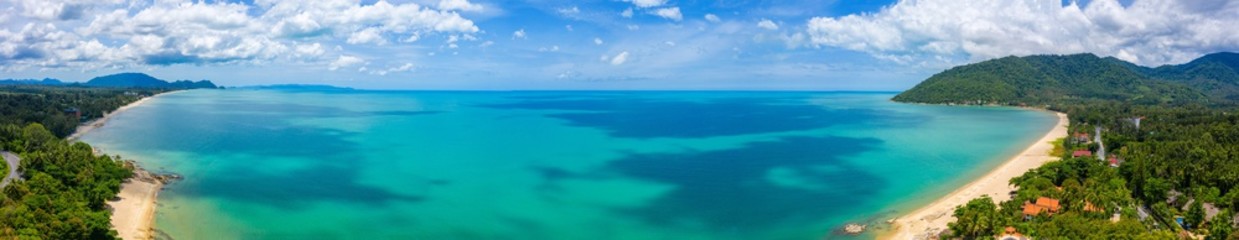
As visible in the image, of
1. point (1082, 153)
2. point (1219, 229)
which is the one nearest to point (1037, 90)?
point (1082, 153)

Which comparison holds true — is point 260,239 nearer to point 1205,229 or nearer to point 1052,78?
point 1205,229

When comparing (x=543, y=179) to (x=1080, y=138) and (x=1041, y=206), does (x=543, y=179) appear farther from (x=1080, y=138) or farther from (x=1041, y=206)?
(x=1080, y=138)

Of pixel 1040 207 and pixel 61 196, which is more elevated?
pixel 61 196

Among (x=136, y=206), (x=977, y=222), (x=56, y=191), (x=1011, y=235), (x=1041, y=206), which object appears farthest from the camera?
(x=136, y=206)

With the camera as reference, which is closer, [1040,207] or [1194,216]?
[1194,216]

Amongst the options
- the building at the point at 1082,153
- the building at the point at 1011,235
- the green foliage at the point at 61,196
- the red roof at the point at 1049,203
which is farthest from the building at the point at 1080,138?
the green foliage at the point at 61,196

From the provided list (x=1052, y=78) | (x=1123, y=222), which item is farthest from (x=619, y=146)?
(x=1052, y=78)

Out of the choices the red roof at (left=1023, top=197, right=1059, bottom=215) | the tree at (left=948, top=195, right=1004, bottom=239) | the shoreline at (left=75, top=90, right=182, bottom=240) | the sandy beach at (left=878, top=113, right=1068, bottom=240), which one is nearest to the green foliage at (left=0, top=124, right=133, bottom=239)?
the shoreline at (left=75, top=90, right=182, bottom=240)
